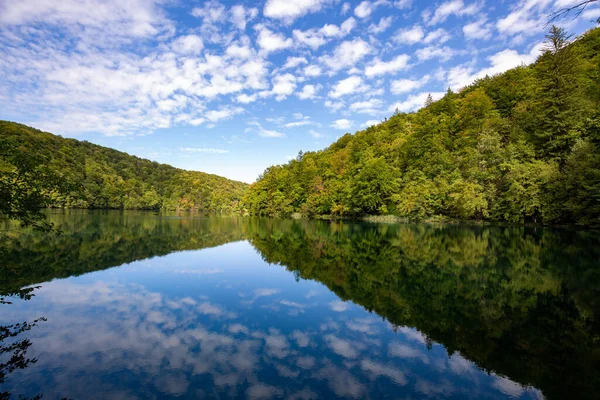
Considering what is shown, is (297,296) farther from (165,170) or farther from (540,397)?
(165,170)

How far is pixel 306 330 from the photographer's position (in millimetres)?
7898

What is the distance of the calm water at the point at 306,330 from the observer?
5238 mm

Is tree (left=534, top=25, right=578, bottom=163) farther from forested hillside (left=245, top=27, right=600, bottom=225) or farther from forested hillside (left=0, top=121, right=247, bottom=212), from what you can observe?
forested hillside (left=0, top=121, right=247, bottom=212)

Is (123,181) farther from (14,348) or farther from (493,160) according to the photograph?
(14,348)

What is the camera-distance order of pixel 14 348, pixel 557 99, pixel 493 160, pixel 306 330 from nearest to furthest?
pixel 14 348
pixel 306 330
pixel 557 99
pixel 493 160

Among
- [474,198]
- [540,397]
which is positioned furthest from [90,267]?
[474,198]

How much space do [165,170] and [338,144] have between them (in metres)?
119

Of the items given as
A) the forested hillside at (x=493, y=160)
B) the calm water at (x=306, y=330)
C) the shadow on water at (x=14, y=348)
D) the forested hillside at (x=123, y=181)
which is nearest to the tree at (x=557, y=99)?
the forested hillside at (x=493, y=160)

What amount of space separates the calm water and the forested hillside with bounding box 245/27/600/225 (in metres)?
22.3

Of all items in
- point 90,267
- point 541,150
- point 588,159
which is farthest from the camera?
point 541,150

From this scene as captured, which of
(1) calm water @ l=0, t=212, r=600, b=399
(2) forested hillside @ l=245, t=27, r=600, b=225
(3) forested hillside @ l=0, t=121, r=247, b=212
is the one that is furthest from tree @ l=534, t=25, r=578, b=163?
(3) forested hillside @ l=0, t=121, r=247, b=212

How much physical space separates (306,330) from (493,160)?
A: 147ft

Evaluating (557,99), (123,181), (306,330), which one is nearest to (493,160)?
(557,99)

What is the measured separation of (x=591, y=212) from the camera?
29969 mm
